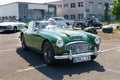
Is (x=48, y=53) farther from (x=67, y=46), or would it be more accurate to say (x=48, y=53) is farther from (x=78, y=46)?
(x=78, y=46)

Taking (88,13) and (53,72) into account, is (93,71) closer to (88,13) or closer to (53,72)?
(53,72)

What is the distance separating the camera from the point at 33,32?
312 inches

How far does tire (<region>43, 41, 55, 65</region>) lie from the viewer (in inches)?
254

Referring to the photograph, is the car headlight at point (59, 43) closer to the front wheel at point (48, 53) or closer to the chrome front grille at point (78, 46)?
the chrome front grille at point (78, 46)

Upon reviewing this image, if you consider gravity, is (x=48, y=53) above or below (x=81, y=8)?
below

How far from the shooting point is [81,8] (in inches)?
2306

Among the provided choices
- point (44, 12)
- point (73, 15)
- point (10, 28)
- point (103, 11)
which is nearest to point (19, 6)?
point (44, 12)

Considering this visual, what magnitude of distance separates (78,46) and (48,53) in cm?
100

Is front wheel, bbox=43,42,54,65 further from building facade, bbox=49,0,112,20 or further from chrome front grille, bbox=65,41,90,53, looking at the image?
building facade, bbox=49,0,112,20

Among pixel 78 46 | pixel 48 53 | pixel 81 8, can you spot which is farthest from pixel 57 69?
pixel 81 8

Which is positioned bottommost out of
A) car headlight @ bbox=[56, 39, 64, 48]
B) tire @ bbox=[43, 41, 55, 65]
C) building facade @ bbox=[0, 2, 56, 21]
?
tire @ bbox=[43, 41, 55, 65]

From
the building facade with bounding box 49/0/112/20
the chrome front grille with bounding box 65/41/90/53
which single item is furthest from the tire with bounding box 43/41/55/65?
the building facade with bounding box 49/0/112/20

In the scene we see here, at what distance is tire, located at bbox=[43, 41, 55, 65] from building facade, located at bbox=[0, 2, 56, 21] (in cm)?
5199

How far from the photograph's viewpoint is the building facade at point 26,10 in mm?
57688
